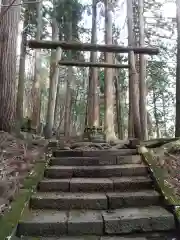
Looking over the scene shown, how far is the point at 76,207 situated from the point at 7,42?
4433 mm

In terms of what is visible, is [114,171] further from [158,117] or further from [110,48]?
[158,117]

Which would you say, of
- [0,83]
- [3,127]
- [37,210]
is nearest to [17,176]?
[37,210]

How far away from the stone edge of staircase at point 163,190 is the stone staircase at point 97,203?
0.07m

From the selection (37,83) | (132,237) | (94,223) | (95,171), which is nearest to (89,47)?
→ (95,171)

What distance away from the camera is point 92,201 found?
2959mm

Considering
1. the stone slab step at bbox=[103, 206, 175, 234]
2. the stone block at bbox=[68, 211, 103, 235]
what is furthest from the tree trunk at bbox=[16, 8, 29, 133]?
the stone slab step at bbox=[103, 206, 175, 234]

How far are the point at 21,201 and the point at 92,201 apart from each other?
36.1 inches

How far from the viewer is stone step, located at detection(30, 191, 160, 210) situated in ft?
9.72

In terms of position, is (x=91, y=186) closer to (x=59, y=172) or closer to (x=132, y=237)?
(x=59, y=172)

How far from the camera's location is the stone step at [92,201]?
296 cm

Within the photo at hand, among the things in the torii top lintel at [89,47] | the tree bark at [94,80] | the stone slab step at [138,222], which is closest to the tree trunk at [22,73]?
the tree bark at [94,80]

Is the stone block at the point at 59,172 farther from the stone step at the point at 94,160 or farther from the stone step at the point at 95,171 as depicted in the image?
the stone step at the point at 94,160

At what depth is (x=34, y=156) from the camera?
3.92 metres

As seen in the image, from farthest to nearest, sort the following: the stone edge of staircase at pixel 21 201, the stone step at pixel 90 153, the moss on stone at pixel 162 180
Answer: the stone step at pixel 90 153 < the moss on stone at pixel 162 180 < the stone edge of staircase at pixel 21 201
